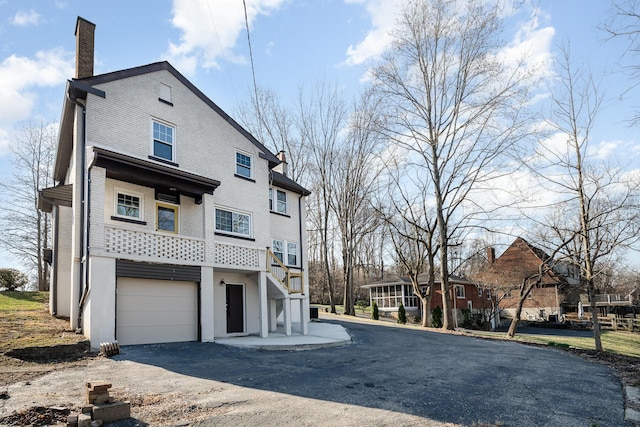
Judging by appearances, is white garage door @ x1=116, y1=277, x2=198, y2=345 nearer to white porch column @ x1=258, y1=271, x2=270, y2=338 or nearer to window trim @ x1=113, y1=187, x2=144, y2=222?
window trim @ x1=113, y1=187, x2=144, y2=222

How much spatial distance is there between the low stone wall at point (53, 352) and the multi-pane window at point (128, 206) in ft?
14.9

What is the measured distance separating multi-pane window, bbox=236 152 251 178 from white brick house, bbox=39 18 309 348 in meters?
0.06

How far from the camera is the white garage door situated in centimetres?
1330

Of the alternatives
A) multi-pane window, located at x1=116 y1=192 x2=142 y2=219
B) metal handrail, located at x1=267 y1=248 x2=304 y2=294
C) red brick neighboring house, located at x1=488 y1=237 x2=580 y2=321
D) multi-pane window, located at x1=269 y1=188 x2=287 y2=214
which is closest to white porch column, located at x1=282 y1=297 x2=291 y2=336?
metal handrail, located at x1=267 y1=248 x2=304 y2=294

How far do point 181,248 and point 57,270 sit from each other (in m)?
6.64

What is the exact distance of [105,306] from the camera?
39.7 feet

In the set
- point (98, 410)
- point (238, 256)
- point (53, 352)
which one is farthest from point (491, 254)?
point (98, 410)

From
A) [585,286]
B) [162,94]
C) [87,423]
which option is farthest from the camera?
[585,286]

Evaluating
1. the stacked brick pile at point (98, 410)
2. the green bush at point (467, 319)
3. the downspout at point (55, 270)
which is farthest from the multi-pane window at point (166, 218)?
the green bush at point (467, 319)

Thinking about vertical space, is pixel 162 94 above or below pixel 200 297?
above

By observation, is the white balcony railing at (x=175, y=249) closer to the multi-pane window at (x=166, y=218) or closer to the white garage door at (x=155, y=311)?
the white garage door at (x=155, y=311)

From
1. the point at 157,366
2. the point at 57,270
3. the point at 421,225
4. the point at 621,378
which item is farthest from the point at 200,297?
the point at 421,225

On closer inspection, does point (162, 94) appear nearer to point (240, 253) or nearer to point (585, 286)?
point (240, 253)

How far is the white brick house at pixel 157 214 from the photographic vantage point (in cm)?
1295
